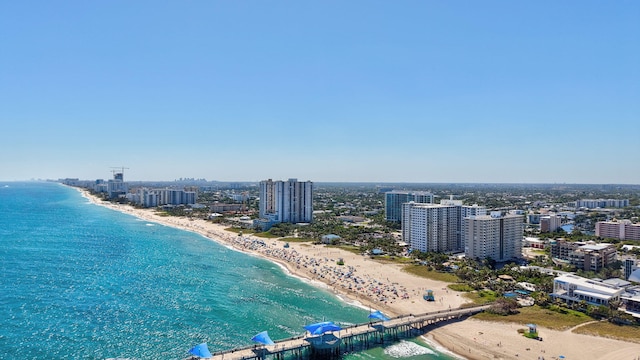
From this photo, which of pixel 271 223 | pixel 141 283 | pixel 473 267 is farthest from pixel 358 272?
pixel 271 223

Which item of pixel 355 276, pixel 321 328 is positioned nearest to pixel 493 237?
pixel 355 276

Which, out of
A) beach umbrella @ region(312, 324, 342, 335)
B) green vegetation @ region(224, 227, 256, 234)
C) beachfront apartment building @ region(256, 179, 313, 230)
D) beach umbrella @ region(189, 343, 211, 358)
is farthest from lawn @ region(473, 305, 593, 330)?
beachfront apartment building @ region(256, 179, 313, 230)

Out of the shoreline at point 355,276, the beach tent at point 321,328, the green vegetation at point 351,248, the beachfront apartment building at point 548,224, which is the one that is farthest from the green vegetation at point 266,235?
the beachfront apartment building at point 548,224

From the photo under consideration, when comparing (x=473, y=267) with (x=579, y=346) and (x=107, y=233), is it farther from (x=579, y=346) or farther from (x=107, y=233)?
(x=107, y=233)

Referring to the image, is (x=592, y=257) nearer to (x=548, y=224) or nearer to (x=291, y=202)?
(x=548, y=224)

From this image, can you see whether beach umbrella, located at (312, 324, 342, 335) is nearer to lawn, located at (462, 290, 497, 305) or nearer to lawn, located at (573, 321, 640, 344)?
lawn, located at (462, 290, 497, 305)

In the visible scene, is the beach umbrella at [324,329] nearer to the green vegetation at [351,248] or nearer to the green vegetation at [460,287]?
the green vegetation at [460,287]
